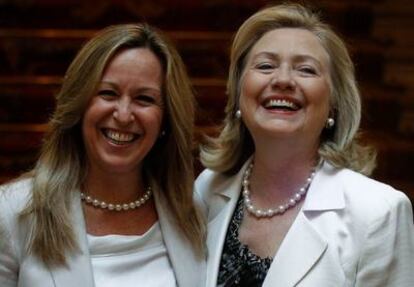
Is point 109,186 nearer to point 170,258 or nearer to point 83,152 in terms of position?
point 83,152

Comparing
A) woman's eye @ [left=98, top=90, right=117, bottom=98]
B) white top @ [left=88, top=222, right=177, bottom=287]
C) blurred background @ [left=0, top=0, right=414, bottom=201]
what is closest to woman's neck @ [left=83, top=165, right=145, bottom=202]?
white top @ [left=88, top=222, right=177, bottom=287]

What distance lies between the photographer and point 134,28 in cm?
215

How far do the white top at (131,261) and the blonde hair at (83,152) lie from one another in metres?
0.08

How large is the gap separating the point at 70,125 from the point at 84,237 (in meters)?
0.31

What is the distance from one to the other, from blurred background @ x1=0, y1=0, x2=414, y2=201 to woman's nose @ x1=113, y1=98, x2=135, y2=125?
6.76 feet

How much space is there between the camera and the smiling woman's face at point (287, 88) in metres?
2.13

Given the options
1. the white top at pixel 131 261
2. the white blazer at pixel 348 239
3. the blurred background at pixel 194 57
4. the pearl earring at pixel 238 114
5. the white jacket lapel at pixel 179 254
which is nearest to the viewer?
the white blazer at pixel 348 239

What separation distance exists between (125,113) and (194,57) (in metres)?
2.58

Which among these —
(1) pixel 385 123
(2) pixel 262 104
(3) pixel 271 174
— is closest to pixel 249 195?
(3) pixel 271 174

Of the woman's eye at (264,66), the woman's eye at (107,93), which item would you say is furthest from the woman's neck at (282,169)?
the woman's eye at (107,93)

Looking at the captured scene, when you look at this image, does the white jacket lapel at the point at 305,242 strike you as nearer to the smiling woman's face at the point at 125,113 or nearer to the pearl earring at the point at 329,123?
the pearl earring at the point at 329,123

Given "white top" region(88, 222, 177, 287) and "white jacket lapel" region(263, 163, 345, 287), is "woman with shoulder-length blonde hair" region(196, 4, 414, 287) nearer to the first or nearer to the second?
"white jacket lapel" region(263, 163, 345, 287)

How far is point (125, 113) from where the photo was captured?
6.74ft

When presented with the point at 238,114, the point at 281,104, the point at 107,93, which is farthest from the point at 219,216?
the point at 107,93
